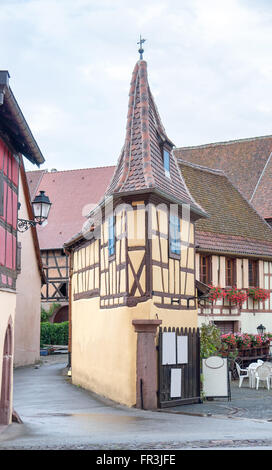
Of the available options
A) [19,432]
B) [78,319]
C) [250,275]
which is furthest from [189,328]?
[250,275]

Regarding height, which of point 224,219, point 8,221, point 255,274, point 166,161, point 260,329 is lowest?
point 260,329

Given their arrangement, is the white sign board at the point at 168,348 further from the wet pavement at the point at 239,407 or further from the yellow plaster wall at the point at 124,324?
the wet pavement at the point at 239,407

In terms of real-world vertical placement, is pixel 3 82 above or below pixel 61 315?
above

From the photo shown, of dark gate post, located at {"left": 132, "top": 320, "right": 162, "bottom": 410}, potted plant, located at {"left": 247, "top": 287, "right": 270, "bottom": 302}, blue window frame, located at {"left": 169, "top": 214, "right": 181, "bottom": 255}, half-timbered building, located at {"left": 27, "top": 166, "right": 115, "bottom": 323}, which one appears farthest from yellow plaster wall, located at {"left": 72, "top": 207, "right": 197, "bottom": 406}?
half-timbered building, located at {"left": 27, "top": 166, "right": 115, "bottom": 323}

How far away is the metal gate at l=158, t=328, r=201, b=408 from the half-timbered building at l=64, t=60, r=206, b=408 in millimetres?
276

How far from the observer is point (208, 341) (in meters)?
18.8

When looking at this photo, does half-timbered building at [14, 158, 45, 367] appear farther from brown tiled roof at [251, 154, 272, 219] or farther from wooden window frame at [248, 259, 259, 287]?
brown tiled roof at [251, 154, 272, 219]

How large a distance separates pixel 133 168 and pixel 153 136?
1.42 metres

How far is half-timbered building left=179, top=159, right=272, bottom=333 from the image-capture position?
26.2 meters

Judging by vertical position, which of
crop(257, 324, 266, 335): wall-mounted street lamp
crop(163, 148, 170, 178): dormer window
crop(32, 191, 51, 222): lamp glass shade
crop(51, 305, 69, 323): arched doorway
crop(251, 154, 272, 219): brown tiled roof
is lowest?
crop(257, 324, 266, 335): wall-mounted street lamp

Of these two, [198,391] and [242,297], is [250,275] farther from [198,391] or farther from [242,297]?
[198,391]

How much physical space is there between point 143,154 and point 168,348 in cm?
472

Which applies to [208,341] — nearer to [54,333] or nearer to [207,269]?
[207,269]

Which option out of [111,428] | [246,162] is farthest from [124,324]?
[246,162]
